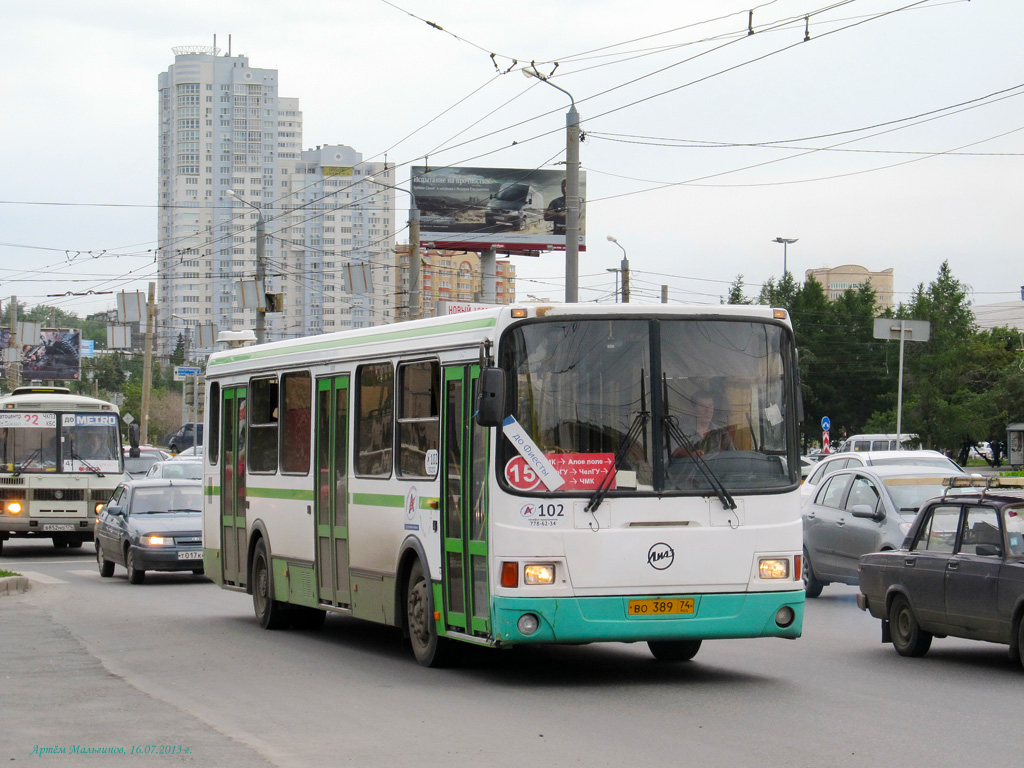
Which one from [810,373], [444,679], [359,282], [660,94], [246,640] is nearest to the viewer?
[444,679]

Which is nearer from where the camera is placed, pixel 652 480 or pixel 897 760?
pixel 897 760

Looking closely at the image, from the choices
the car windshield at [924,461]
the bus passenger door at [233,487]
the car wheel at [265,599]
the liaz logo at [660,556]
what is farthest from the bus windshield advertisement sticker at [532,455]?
the car windshield at [924,461]

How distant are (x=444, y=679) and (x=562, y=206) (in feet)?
212

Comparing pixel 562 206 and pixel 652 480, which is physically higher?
pixel 562 206

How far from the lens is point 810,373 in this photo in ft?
282

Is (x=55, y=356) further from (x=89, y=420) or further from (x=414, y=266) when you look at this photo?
(x=89, y=420)

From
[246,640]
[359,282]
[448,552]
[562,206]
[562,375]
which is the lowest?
[246,640]

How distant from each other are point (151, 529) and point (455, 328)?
12.1 meters

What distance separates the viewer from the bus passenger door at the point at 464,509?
10.3 meters

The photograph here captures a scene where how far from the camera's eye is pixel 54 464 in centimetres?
2750

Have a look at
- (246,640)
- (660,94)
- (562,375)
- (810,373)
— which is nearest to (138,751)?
(562,375)

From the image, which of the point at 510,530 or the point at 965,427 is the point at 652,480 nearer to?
the point at 510,530

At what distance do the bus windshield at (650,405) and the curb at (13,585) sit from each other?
39.2ft

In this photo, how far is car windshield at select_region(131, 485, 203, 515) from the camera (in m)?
22.6
